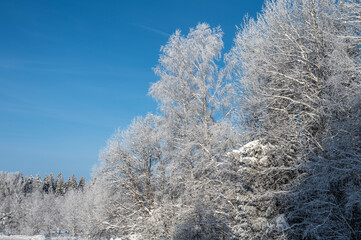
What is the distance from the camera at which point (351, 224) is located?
7637 mm

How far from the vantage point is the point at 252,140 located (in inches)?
423

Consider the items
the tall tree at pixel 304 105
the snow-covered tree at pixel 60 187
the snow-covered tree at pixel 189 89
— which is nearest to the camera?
the tall tree at pixel 304 105

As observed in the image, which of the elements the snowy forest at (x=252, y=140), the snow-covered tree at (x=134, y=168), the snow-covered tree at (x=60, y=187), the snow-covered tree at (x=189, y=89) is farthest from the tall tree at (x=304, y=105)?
the snow-covered tree at (x=60, y=187)

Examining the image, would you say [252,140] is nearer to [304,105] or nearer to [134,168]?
[304,105]

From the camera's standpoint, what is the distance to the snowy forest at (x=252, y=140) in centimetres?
771

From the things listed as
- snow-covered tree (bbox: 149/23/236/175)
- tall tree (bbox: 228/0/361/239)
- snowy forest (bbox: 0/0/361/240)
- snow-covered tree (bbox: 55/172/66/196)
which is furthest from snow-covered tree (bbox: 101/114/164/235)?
snow-covered tree (bbox: 55/172/66/196)

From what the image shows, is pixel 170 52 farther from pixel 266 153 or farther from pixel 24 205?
pixel 24 205

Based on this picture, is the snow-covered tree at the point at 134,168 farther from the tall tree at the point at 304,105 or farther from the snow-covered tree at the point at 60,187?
the snow-covered tree at the point at 60,187

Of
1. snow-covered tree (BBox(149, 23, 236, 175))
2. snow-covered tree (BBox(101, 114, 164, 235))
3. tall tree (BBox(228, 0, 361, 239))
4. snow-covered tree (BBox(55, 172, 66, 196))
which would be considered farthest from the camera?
snow-covered tree (BBox(55, 172, 66, 196))

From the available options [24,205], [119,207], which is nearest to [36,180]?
[24,205]

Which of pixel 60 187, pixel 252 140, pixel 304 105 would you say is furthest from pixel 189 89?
pixel 60 187

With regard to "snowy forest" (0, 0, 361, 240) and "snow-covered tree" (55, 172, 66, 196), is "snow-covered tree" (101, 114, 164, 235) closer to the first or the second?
"snowy forest" (0, 0, 361, 240)

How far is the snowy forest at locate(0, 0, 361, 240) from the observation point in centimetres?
771

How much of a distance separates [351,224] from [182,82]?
9.29 m
